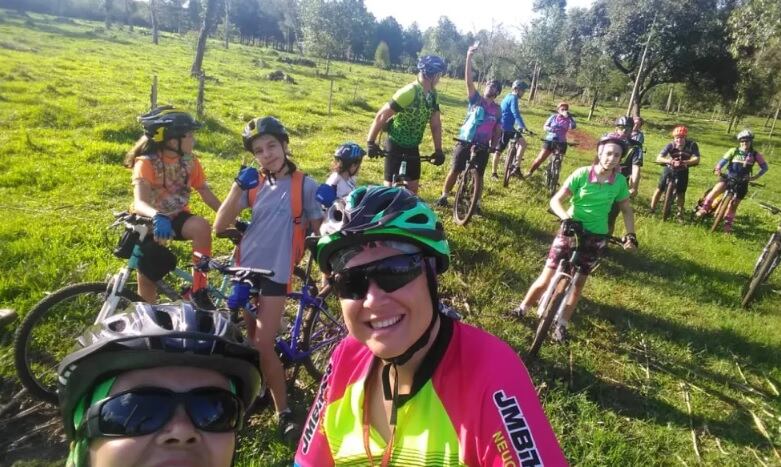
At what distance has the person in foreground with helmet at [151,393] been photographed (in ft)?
4.61

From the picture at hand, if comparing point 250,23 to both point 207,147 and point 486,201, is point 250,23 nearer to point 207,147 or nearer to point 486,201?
point 207,147

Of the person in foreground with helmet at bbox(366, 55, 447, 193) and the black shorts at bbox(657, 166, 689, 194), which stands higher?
the person in foreground with helmet at bbox(366, 55, 447, 193)

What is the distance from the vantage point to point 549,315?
4.92m

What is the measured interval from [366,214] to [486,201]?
837 centimetres

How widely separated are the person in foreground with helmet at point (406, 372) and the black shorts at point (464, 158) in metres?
6.54

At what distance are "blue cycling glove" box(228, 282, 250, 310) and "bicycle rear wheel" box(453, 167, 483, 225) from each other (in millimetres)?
5269

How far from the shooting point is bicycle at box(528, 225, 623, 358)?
4.93m

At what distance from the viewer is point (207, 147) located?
12.4 metres

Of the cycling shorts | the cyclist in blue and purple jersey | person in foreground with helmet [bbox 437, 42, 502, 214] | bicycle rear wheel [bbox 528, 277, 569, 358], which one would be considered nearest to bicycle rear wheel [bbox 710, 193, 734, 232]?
the cyclist in blue and purple jersey

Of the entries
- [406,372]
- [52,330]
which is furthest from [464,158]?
[406,372]

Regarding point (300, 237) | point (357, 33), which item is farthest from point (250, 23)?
point (300, 237)

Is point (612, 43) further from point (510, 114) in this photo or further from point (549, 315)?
point (549, 315)

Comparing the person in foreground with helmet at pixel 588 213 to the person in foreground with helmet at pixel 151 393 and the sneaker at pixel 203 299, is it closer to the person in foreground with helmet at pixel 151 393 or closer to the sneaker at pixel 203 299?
the sneaker at pixel 203 299

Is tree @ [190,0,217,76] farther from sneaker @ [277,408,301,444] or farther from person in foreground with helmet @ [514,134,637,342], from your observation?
sneaker @ [277,408,301,444]
